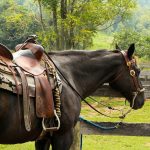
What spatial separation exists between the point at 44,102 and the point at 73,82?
74cm

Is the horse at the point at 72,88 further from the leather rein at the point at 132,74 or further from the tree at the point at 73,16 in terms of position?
the tree at the point at 73,16

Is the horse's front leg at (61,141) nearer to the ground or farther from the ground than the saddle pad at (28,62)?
nearer to the ground

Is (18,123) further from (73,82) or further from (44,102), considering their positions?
(73,82)

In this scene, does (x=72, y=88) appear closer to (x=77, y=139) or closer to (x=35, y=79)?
(x=35, y=79)

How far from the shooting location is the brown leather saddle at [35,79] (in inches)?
140

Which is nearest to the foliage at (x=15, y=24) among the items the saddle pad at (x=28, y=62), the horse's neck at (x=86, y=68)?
the horse's neck at (x=86, y=68)

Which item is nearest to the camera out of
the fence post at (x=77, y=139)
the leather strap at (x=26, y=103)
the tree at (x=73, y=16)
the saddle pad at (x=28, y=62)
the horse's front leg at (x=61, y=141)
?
the leather strap at (x=26, y=103)

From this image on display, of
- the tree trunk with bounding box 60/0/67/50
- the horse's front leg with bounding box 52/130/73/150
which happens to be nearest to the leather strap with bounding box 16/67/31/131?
the horse's front leg with bounding box 52/130/73/150

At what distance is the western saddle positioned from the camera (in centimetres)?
355

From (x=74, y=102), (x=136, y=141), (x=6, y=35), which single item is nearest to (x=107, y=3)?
(x=136, y=141)

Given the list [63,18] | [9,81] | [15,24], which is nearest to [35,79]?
[9,81]

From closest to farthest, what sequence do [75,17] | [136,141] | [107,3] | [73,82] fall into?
1. [73,82]
2. [136,141]
3. [75,17]
4. [107,3]

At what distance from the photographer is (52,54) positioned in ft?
14.6

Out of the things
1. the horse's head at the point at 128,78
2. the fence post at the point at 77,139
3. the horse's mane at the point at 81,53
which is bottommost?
the fence post at the point at 77,139
